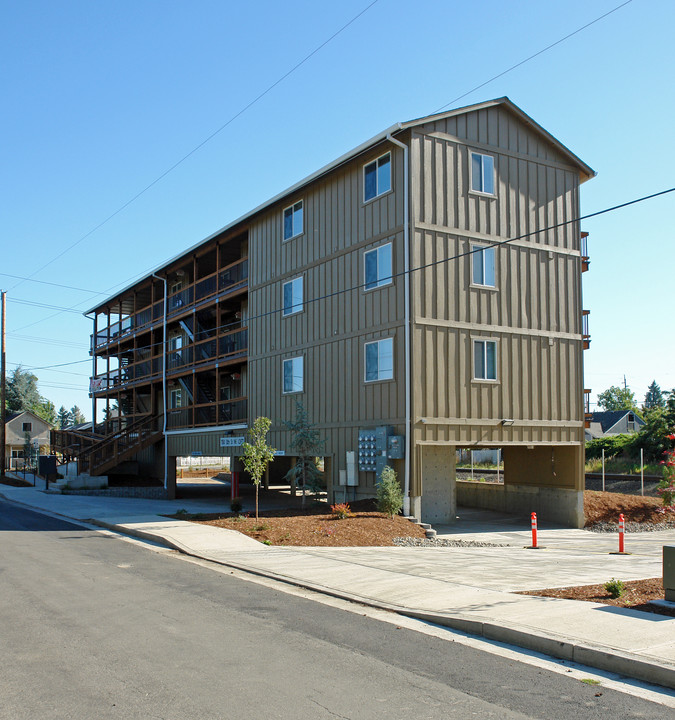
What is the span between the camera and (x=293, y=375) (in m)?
27.2

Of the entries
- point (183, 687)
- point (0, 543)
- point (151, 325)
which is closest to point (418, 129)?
point (0, 543)

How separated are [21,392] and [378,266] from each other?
9781 cm

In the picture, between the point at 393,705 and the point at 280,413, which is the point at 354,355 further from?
the point at 393,705

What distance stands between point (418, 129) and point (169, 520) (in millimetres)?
13751

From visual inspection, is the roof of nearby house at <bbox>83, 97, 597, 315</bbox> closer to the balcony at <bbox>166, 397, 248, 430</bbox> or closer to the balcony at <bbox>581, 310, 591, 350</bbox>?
the balcony at <bbox>581, 310, 591, 350</bbox>

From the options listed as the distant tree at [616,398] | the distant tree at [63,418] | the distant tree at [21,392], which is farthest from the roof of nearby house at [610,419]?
the distant tree at [63,418]

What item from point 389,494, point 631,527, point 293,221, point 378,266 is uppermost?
point 293,221

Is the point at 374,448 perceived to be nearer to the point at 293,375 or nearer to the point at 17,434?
the point at 293,375

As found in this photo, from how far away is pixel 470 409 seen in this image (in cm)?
2252

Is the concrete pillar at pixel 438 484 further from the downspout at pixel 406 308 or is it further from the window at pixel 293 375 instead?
the window at pixel 293 375

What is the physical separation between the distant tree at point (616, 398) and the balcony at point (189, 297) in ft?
343

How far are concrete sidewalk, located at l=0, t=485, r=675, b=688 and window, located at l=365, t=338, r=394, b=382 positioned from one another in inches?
198

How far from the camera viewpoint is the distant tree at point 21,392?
106 metres

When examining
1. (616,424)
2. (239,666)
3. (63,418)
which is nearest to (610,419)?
(616,424)
